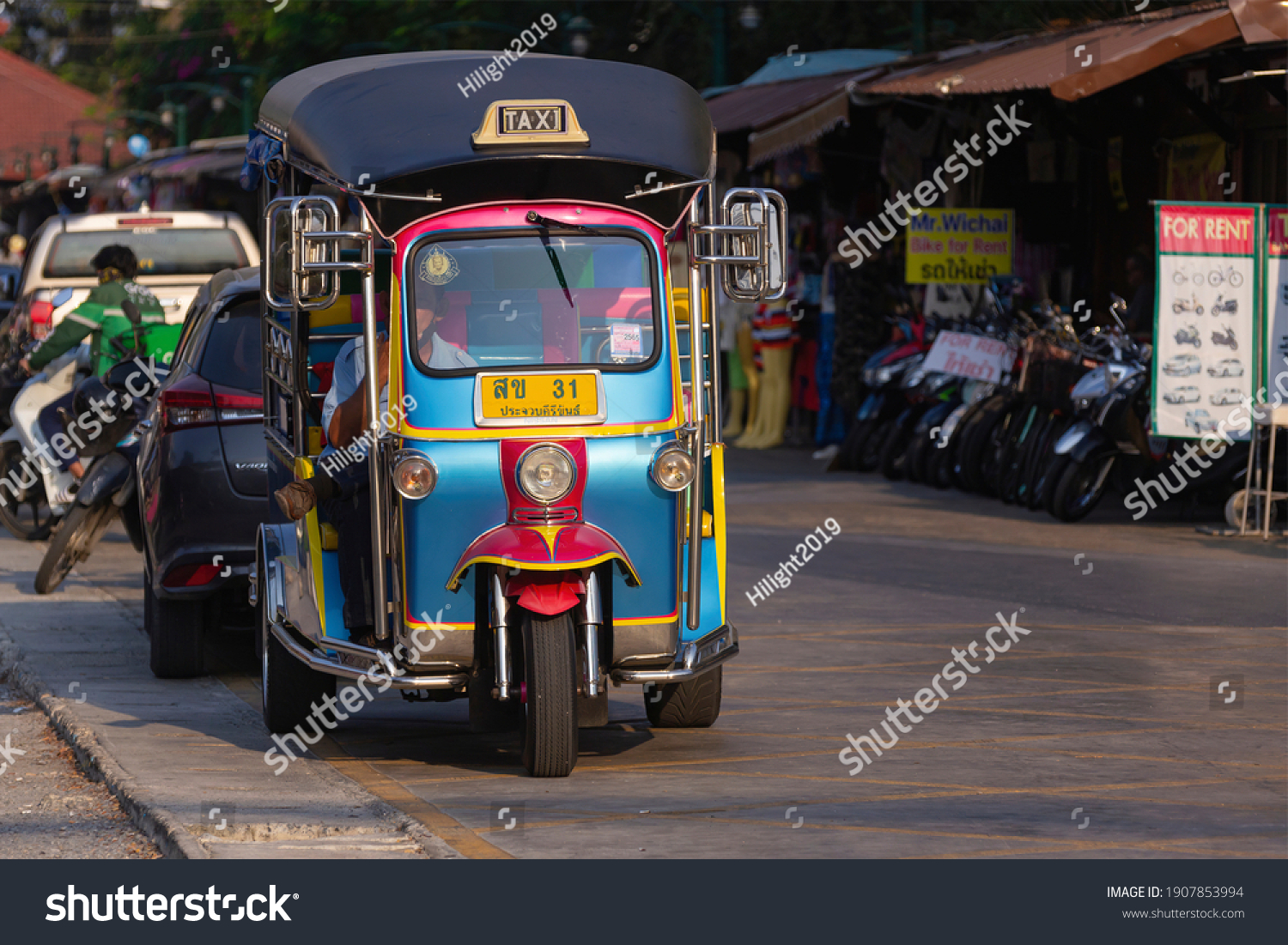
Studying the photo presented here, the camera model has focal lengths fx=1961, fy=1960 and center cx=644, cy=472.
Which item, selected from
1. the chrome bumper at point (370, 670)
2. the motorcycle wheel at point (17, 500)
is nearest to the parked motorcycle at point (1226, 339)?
the chrome bumper at point (370, 670)

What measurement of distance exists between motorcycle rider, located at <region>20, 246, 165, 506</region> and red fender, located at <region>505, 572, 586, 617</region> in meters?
6.23

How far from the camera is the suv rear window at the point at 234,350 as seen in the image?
8727mm

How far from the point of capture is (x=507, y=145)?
6410 millimetres

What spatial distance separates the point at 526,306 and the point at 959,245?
34.6ft

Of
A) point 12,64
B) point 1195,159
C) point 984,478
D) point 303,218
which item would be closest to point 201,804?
point 303,218

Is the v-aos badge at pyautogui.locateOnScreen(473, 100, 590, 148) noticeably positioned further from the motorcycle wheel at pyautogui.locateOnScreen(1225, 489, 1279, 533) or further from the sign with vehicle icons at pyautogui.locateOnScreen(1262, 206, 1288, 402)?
the motorcycle wheel at pyautogui.locateOnScreen(1225, 489, 1279, 533)

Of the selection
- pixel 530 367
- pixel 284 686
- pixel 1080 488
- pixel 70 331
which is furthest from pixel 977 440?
pixel 530 367

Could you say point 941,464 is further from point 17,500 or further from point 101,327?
point 17,500

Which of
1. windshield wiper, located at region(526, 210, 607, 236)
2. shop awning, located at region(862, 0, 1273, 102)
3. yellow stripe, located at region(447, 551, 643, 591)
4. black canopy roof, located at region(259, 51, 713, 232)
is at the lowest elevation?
yellow stripe, located at region(447, 551, 643, 591)

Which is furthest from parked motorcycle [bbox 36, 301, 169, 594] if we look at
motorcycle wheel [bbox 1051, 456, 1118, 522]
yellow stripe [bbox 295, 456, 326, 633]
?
motorcycle wheel [bbox 1051, 456, 1118, 522]

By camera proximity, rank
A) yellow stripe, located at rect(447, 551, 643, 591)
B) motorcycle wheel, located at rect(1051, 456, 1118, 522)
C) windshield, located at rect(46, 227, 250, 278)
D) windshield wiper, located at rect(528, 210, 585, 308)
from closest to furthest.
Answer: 1. yellow stripe, located at rect(447, 551, 643, 591)
2. windshield wiper, located at rect(528, 210, 585, 308)
3. motorcycle wheel, located at rect(1051, 456, 1118, 522)
4. windshield, located at rect(46, 227, 250, 278)

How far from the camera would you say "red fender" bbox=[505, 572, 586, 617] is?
20.6 feet

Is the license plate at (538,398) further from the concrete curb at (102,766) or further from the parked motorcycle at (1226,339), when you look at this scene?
the parked motorcycle at (1226,339)

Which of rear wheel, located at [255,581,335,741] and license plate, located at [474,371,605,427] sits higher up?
license plate, located at [474,371,605,427]
